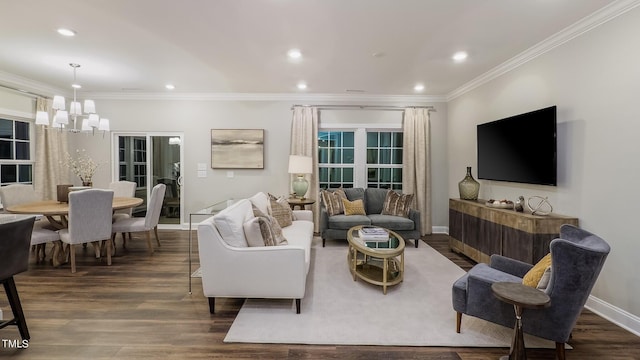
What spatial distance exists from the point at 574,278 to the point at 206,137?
18.5 feet

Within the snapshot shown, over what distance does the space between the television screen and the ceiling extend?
2.88ft

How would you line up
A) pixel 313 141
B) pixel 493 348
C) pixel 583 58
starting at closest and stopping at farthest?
pixel 493 348 < pixel 583 58 < pixel 313 141

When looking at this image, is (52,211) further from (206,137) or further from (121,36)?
(206,137)

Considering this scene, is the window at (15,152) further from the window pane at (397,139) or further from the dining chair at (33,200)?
the window pane at (397,139)

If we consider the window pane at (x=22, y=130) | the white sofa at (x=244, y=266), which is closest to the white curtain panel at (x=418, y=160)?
the white sofa at (x=244, y=266)

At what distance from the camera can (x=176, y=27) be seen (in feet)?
9.77

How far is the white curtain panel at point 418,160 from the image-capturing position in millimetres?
5617

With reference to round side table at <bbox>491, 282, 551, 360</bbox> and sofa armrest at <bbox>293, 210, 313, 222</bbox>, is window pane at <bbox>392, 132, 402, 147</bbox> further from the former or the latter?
round side table at <bbox>491, 282, 551, 360</bbox>

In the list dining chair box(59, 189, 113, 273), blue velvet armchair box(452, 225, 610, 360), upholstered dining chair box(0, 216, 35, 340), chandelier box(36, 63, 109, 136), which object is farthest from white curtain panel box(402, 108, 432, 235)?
upholstered dining chair box(0, 216, 35, 340)

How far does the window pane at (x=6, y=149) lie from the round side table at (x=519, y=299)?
692cm

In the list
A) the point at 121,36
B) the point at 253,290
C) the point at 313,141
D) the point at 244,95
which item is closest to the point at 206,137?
the point at 244,95

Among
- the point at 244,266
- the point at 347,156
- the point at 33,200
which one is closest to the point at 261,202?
the point at 244,266

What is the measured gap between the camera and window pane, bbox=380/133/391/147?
5.92m

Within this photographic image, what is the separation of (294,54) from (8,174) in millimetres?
→ 5162
